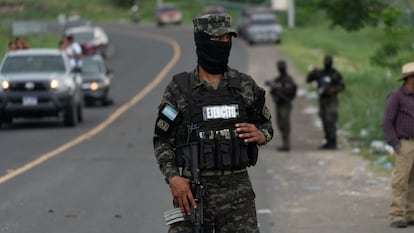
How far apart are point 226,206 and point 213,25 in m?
1.05

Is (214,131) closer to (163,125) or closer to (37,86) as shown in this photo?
(163,125)

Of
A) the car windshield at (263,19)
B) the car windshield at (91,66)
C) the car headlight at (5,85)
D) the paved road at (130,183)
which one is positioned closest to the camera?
the paved road at (130,183)

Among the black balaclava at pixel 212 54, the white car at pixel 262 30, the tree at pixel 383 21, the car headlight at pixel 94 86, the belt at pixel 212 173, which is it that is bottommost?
the white car at pixel 262 30

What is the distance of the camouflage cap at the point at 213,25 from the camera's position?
624 centimetres

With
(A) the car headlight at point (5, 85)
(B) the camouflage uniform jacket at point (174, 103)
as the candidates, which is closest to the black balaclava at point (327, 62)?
(A) the car headlight at point (5, 85)

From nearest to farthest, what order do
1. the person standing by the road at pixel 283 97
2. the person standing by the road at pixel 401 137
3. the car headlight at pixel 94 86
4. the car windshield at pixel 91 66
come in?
the person standing by the road at pixel 401 137 < the person standing by the road at pixel 283 97 < the car headlight at pixel 94 86 < the car windshield at pixel 91 66

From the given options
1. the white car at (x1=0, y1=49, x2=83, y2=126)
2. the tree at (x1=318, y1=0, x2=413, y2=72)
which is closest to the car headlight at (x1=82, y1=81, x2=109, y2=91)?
the white car at (x1=0, y1=49, x2=83, y2=126)

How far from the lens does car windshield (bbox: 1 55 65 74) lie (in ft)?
77.4

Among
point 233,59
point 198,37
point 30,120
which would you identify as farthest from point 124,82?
point 198,37

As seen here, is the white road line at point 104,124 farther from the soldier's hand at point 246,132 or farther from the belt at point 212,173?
the soldier's hand at point 246,132

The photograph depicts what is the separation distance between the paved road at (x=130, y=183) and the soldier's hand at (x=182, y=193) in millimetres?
4767

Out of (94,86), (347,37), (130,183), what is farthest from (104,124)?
(347,37)

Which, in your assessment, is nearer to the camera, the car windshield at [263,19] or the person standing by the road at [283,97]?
the person standing by the road at [283,97]

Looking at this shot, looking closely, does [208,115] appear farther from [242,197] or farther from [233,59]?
[233,59]
